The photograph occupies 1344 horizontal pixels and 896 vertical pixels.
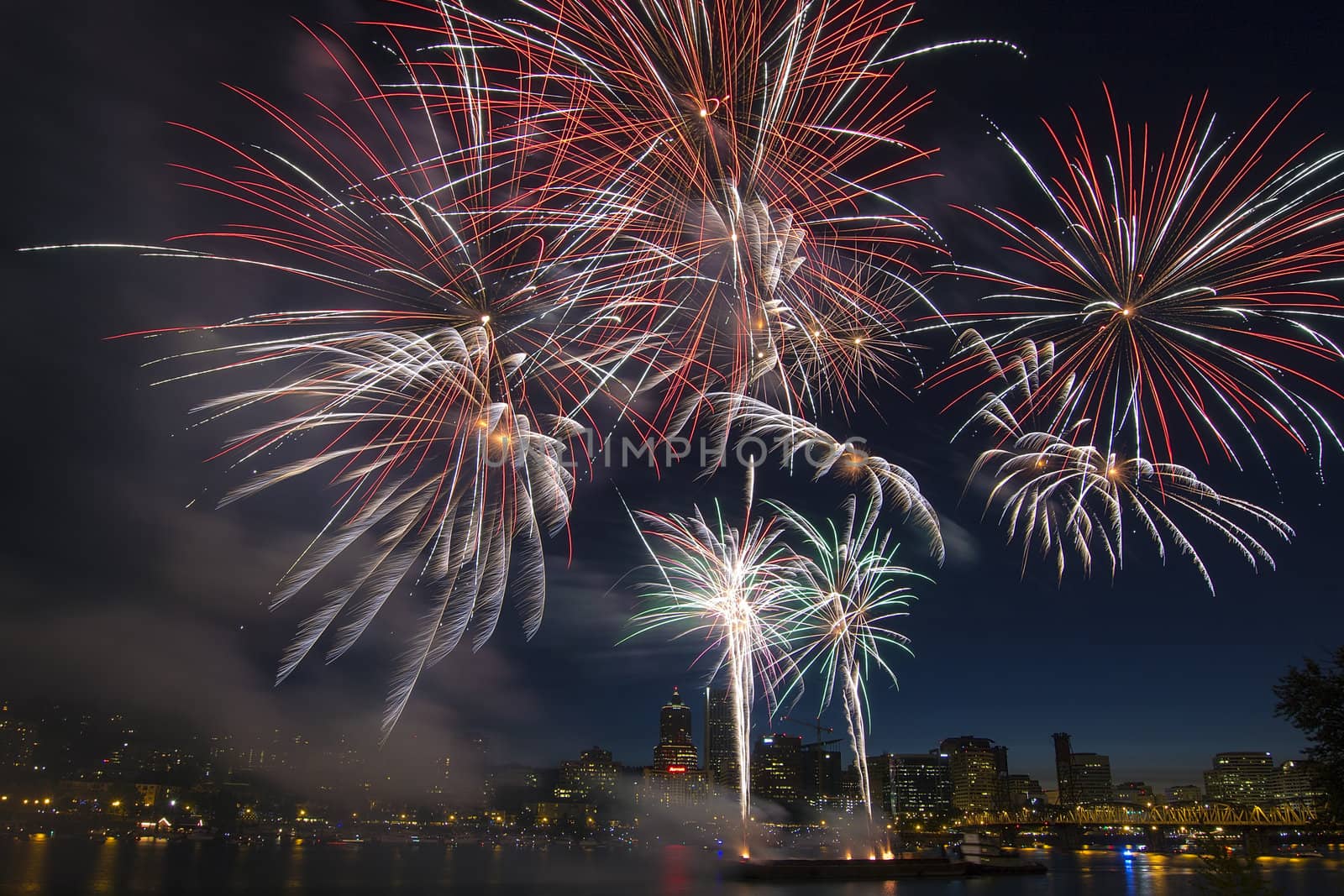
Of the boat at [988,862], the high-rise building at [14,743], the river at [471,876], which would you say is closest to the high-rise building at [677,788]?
the river at [471,876]

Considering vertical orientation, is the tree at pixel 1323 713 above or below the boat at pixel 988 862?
above

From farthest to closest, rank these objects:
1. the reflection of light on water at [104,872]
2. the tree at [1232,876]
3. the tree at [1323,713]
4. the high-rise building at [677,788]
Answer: the high-rise building at [677,788] → the reflection of light on water at [104,872] → the tree at [1323,713] → the tree at [1232,876]

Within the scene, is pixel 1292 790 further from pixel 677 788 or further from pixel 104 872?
pixel 104 872

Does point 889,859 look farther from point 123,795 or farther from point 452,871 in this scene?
point 123,795

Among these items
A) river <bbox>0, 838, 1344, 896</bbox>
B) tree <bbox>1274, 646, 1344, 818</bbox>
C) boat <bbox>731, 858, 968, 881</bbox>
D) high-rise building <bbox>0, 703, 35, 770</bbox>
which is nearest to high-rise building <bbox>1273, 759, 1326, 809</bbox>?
river <bbox>0, 838, 1344, 896</bbox>

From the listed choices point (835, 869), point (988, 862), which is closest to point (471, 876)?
point (835, 869)

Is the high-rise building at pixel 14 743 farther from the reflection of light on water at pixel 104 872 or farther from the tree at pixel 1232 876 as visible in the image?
the tree at pixel 1232 876
